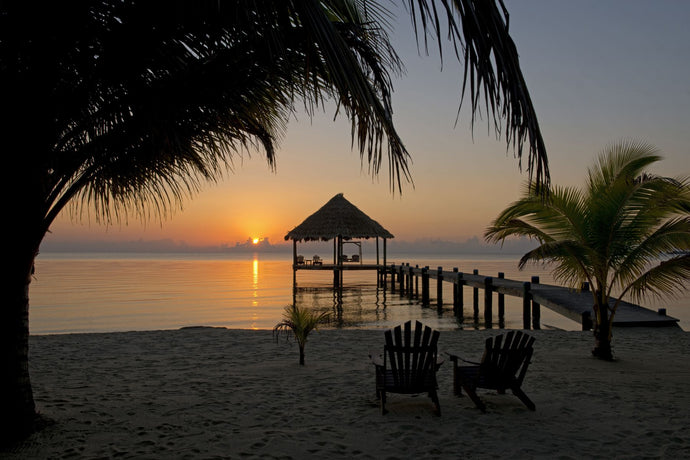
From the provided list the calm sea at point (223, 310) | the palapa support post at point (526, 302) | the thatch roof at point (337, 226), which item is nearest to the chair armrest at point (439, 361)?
the palapa support post at point (526, 302)

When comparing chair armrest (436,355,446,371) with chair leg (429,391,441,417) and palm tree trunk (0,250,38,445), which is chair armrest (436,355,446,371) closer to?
chair leg (429,391,441,417)

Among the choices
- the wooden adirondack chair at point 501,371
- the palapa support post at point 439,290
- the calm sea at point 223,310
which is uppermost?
the wooden adirondack chair at point 501,371

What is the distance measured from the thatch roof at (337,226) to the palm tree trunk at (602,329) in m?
20.6

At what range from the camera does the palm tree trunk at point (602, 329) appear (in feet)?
25.9

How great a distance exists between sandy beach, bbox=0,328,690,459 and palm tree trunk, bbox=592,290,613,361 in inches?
8.7

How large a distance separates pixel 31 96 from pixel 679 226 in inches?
304

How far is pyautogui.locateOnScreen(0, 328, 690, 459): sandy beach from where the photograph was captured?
429cm

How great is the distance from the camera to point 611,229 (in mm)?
7633

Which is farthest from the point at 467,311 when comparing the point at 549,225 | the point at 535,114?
the point at 535,114

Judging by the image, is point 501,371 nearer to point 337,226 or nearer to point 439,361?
point 439,361

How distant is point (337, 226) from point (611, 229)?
71.1 feet

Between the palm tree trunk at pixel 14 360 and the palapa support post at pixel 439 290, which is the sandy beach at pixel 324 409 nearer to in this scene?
the palm tree trunk at pixel 14 360

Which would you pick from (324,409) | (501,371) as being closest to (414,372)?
(501,371)

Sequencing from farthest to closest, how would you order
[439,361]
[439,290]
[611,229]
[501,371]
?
[439,290]
[611,229]
[439,361]
[501,371]
